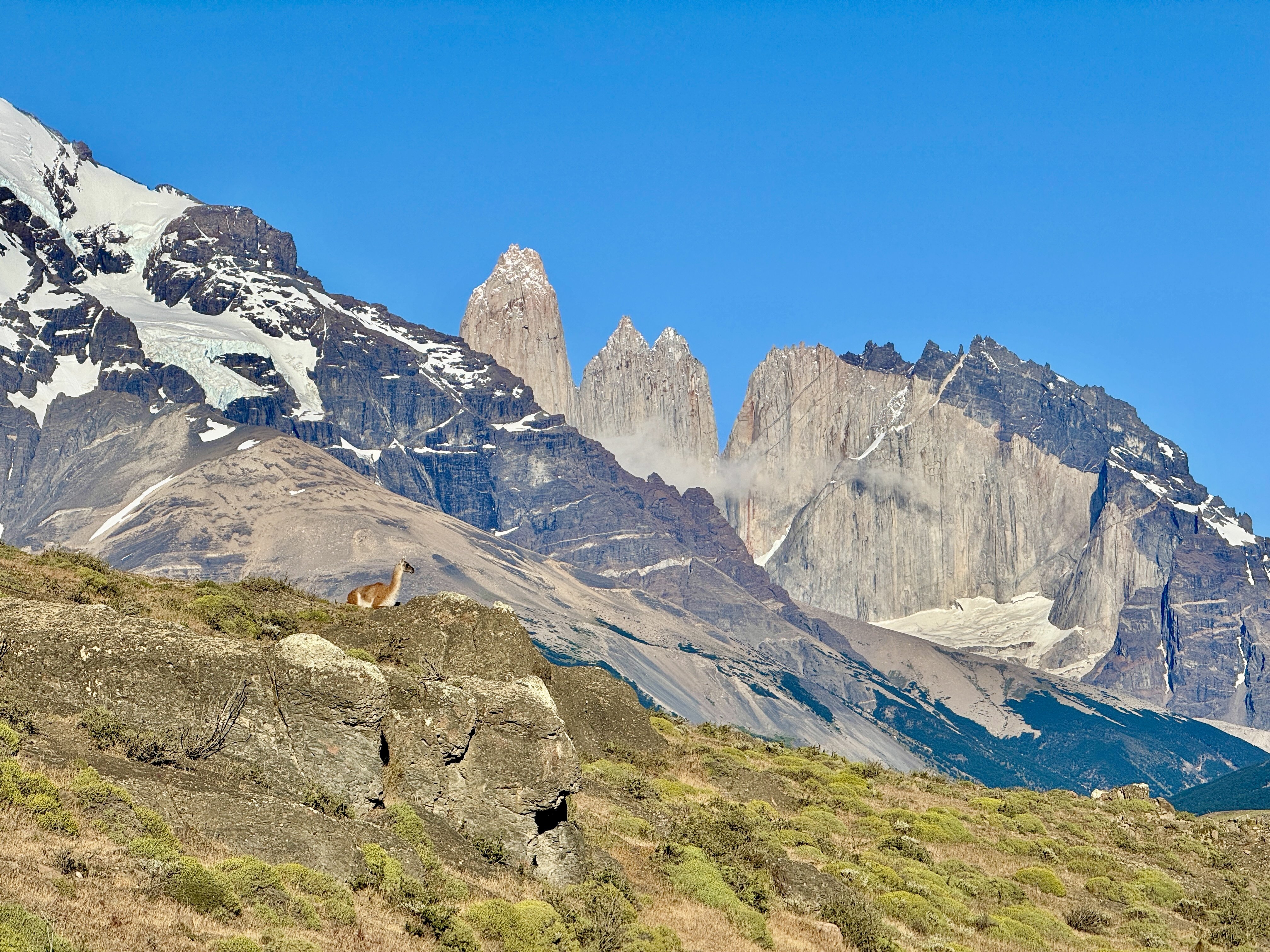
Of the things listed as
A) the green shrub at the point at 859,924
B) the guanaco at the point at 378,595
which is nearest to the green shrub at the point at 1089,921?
the green shrub at the point at 859,924

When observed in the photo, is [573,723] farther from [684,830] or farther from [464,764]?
[464,764]

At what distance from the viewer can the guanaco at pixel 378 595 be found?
143 ft

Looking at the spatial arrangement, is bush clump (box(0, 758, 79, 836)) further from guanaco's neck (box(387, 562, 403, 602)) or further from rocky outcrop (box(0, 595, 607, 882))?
guanaco's neck (box(387, 562, 403, 602))

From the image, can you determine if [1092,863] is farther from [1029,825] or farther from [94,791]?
[94,791]

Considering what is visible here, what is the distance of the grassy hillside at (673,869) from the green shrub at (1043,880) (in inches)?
2.8

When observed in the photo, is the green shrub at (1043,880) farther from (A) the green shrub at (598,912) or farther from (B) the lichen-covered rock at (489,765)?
(B) the lichen-covered rock at (489,765)

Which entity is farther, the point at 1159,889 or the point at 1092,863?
the point at 1092,863

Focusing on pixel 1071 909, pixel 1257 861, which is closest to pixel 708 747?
pixel 1071 909

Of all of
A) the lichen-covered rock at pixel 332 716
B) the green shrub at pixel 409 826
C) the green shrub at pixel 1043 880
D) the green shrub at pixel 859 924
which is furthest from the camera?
the green shrub at pixel 1043 880

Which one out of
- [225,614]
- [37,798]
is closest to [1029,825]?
[225,614]

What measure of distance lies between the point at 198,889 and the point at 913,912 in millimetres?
20008

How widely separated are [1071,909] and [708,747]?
Result: 17.7 meters

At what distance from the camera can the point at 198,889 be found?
19.8m

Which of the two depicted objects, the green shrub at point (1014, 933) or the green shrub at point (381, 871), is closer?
the green shrub at point (381, 871)
